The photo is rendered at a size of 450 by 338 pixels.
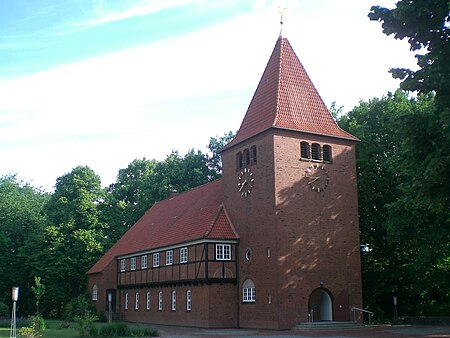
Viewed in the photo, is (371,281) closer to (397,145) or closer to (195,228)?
(397,145)

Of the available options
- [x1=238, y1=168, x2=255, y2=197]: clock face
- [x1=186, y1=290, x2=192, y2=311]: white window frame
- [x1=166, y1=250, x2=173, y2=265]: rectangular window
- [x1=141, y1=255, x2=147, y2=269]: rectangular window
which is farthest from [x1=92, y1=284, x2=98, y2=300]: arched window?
[x1=238, y1=168, x2=255, y2=197]: clock face

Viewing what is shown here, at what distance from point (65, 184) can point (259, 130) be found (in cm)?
2682

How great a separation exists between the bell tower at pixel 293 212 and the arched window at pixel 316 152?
0.06 meters

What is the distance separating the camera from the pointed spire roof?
34156 millimetres

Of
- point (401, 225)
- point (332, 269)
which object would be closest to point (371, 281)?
point (332, 269)

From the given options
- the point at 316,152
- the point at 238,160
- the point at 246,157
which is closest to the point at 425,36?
the point at 316,152

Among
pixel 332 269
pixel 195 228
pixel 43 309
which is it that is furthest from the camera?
pixel 43 309

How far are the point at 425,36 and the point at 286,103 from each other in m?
18.2

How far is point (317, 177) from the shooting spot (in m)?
33.5

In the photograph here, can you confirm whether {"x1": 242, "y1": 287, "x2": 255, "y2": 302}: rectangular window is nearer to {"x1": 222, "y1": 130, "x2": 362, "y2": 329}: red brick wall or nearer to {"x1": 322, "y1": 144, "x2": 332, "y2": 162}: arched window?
{"x1": 222, "y1": 130, "x2": 362, "y2": 329}: red brick wall

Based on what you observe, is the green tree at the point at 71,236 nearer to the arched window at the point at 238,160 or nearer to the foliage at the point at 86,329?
the arched window at the point at 238,160

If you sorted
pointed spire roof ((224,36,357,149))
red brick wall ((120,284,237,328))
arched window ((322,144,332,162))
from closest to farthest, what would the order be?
red brick wall ((120,284,237,328))
pointed spire roof ((224,36,357,149))
arched window ((322,144,332,162))

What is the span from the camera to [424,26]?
16.5 m

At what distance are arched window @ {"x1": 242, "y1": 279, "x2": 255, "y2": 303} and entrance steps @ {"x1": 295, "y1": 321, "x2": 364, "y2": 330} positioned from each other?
3.52 m
